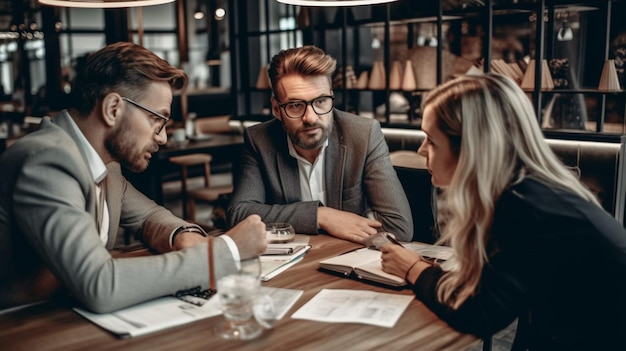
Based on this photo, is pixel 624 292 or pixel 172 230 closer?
pixel 624 292

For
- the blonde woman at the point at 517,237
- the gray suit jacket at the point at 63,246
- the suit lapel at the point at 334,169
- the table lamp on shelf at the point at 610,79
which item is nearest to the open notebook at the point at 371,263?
the blonde woman at the point at 517,237

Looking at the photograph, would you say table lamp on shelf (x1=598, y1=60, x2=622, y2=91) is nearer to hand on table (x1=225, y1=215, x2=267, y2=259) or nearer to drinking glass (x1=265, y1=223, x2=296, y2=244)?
drinking glass (x1=265, y1=223, x2=296, y2=244)

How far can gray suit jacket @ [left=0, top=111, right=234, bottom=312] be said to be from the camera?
142 centimetres

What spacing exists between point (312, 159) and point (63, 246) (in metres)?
1.32

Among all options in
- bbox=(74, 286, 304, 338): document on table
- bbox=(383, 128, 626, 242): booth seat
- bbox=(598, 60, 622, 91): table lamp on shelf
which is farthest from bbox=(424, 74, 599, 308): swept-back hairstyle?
bbox=(598, 60, 622, 91): table lamp on shelf

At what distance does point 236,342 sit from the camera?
129cm

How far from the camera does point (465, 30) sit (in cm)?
573

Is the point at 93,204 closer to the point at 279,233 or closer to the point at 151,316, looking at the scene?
the point at 151,316

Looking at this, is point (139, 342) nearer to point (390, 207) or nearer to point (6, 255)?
point (6, 255)

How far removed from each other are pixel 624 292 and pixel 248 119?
542cm

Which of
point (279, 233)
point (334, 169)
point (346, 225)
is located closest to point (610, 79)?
point (334, 169)

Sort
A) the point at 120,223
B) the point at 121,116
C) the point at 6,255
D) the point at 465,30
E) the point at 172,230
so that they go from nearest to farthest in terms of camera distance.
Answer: the point at 6,255 → the point at 121,116 → the point at 172,230 → the point at 120,223 → the point at 465,30

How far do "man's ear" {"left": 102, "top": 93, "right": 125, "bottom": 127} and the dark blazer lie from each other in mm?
992

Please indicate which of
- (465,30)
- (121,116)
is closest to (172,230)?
(121,116)
